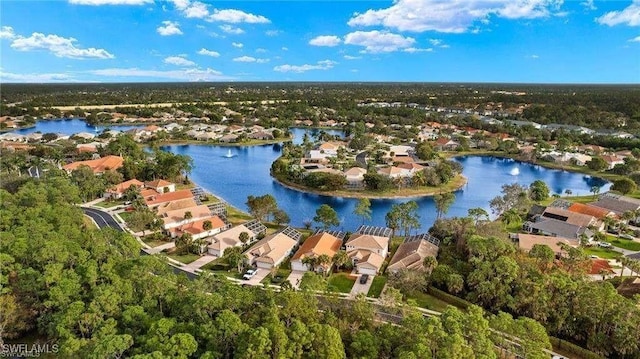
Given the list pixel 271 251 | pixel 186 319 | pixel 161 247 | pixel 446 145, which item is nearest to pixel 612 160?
pixel 446 145

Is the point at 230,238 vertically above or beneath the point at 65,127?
beneath

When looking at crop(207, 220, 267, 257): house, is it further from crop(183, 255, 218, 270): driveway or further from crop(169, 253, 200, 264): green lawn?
crop(169, 253, 200, 264): green lawn

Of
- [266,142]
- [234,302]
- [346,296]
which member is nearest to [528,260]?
[346,296]

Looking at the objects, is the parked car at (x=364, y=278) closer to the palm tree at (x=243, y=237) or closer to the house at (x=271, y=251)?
the house at (x=271, y=251)

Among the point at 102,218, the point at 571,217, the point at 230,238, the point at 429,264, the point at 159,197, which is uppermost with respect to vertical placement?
the point at 159,197

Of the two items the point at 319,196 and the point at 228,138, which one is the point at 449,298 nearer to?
the point at 319,196

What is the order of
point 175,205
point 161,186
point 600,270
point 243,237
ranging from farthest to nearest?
point 161,186, point 175,205, point 243,237, point 600,270

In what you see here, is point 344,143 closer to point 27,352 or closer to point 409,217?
point 409,217
